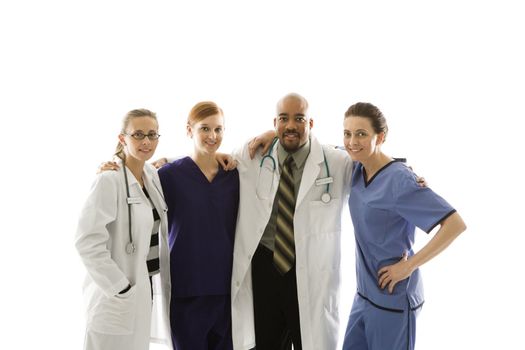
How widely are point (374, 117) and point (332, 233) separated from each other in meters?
0.58

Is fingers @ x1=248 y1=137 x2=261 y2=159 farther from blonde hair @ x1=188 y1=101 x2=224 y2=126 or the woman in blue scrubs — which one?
the woman in blue scrubs

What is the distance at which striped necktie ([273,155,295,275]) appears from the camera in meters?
2.38

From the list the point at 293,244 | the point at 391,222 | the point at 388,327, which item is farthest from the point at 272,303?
the point at 391,222

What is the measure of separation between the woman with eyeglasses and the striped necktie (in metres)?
0.55

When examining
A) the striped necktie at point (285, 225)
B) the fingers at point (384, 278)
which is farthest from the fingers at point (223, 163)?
the fingers at point (384, 278)

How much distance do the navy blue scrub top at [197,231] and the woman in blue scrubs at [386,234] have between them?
59 cm

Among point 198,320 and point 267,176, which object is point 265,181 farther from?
point 198,320

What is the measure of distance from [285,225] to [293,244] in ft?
0.30

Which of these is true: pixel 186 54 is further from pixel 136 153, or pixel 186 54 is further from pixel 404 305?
pixel 404 305

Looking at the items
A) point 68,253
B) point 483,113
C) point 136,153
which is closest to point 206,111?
point 136,153

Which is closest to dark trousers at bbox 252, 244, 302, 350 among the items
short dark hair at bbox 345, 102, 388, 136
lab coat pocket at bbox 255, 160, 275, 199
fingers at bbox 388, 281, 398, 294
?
lab coat pocket at bbox 255, 160, 275, 199

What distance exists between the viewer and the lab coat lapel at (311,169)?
2.37 meters

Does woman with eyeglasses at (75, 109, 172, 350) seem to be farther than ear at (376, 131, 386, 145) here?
No

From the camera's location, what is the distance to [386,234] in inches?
83.0
